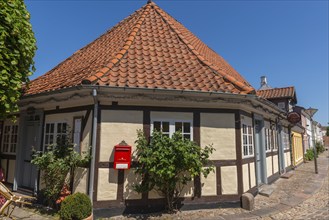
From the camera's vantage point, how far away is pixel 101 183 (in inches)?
217

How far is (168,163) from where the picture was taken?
5152 millimetres

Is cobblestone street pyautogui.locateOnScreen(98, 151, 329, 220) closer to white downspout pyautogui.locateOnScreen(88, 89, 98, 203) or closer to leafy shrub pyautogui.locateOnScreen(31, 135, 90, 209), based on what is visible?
white downspout pyautogui.locateOnScreen(88, 89, 98, 203)

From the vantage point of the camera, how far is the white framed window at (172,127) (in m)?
6.00

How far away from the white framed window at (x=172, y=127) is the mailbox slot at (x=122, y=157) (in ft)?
2.88

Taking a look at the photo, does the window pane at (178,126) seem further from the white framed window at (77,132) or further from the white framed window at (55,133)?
the white framed window at (55,133)

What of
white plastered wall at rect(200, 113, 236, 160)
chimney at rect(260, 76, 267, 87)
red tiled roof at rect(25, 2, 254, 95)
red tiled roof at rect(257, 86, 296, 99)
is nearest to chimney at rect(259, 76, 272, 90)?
chimney at rect(260, 76, 267, 87)

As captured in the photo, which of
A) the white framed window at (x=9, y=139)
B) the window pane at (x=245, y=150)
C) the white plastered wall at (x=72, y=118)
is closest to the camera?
the white plastered wall at (x=72, y=118)

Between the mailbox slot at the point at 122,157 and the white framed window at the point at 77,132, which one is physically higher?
the white framed window at the point at 77,132

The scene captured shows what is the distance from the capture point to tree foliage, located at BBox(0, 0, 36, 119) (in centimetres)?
488

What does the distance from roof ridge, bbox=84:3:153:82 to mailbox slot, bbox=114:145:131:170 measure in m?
1.74

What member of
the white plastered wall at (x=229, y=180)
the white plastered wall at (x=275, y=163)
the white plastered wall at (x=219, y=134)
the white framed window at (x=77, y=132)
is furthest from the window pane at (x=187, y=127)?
the white plastered wall at (x=275, y=163)

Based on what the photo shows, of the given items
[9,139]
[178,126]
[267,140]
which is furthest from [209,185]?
[9,139]

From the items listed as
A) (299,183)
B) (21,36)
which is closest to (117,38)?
(21,36)

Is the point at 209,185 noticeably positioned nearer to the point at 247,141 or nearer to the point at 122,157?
the point at 247,141
